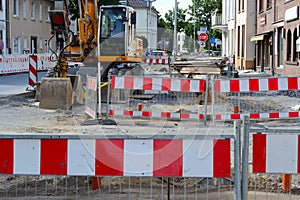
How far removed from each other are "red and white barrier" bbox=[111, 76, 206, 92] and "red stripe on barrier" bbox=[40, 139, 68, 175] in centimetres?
801

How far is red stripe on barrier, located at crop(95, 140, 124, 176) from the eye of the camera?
4.77 m

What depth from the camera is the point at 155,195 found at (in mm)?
6488

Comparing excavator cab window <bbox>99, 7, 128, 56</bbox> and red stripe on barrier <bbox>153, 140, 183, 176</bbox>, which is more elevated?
excavator cab window <bbox>99, 7, 128, 56</bbox>

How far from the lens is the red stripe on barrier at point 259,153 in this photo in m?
4.84

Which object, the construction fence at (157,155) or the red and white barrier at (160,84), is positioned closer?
the construction fence at (157,155)

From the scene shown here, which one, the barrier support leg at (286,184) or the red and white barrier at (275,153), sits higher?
the red and white barrier at (275,153)

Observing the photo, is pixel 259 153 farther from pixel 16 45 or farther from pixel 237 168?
pixel 16 45

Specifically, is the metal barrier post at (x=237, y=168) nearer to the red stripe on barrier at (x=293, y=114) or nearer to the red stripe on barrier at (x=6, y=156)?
the red stripe on barrier at (x=6, y=156)

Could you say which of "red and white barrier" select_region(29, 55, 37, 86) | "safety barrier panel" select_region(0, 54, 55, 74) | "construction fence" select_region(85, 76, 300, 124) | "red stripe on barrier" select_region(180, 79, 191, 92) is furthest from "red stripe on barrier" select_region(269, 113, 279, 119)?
"safety barrier panel" select_region(0, 54, 55, 74)

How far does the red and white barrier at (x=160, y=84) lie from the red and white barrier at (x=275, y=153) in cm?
785

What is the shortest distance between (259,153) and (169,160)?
0.73 meters

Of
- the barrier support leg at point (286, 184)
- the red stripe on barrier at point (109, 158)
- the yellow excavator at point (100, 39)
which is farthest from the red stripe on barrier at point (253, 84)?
the red stripe on barrier at point (109, 158)

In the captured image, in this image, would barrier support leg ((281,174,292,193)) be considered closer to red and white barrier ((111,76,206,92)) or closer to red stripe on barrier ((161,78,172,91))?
red and white barrier ((111,76,206,92))

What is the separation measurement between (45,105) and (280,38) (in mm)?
19706
